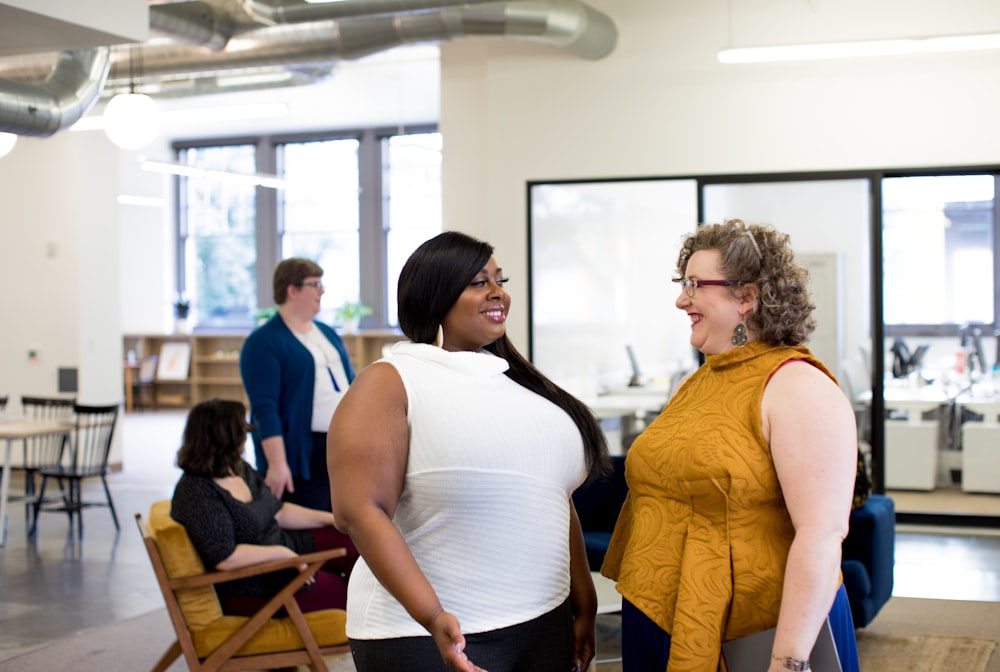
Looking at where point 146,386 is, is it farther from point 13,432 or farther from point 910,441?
point 910,441

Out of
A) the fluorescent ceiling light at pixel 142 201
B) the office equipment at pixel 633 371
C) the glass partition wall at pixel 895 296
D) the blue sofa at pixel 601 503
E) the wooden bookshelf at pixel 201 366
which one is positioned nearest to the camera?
the blue sofa at pixel 601 503

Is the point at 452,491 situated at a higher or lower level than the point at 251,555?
higher

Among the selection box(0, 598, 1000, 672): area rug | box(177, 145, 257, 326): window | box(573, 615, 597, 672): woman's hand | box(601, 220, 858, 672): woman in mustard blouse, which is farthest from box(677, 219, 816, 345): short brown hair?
box(177, 145, 257, 326): window

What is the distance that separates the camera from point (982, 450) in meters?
8.14

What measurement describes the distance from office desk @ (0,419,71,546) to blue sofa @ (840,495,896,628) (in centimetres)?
555

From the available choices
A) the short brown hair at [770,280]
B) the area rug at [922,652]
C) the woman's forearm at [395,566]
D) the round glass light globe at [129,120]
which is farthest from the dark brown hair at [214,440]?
the round glass light globe at [129,120]

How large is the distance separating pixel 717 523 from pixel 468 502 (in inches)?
19.7

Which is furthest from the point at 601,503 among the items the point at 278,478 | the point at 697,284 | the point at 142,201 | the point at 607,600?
the point at 142,201

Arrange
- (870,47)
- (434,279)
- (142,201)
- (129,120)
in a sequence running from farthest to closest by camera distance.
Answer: (142,201)
(870,47)
(129,120)
(434,279)

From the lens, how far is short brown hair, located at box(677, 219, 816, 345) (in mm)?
2146

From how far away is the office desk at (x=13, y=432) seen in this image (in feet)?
24.8

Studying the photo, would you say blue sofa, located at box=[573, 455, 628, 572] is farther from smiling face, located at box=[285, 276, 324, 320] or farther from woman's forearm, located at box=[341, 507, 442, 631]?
woman's forearm, located at box=[341, 507, 442, 631]

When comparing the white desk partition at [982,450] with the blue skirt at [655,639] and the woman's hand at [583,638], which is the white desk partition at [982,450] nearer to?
the blue skirt at [655,639]

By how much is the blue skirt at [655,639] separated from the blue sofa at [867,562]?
273cm
